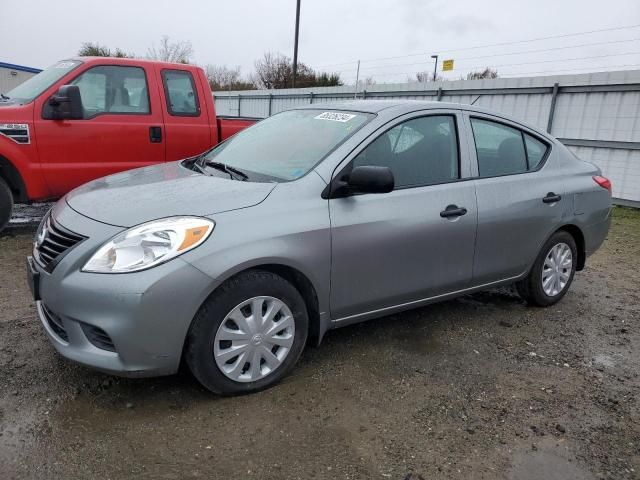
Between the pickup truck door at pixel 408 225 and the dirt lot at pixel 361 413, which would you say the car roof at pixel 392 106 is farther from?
the dirt lot at pixel 361 413

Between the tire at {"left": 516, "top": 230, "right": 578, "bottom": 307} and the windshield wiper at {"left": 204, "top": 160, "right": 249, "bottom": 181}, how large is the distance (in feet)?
8.30

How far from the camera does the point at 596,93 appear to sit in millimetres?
9656

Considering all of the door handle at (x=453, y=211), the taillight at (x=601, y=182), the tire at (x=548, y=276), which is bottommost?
the tire at (x=548, y=276)

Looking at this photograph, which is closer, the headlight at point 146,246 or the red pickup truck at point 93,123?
the headlight at point 146,246

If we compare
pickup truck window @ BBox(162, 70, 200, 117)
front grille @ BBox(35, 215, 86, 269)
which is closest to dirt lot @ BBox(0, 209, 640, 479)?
front grille @ BBox(35, 215, 86, 269)

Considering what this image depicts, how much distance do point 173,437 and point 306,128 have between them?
2126 mm

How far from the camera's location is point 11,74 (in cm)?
2091

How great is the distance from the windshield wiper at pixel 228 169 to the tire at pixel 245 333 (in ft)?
2.50

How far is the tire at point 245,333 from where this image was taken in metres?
2.66

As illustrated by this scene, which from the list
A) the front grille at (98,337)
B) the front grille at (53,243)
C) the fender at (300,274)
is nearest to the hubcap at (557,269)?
the fender at (300,274)

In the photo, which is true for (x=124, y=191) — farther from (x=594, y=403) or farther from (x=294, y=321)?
(x=594, y=403)

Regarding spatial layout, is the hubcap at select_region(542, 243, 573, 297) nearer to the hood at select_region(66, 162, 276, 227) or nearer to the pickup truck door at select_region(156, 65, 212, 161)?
the hood at select_region(66, 162, 276, 227)

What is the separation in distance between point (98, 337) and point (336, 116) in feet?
6.77

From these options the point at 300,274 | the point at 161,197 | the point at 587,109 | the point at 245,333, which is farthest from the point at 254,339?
the point at 587,109
